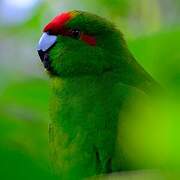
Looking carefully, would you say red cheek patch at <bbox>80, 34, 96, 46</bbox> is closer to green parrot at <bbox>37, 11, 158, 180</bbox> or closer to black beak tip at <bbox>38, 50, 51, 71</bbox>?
green parrot at <bbox>37, 11, 158, 180</bbox>

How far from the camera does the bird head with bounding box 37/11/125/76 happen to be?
74.4 inches

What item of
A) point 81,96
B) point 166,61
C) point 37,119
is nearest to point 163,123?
point 166,61

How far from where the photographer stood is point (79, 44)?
6.29 feet

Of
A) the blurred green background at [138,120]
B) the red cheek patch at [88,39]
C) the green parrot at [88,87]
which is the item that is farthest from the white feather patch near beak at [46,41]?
the blurred green background at [138,120]

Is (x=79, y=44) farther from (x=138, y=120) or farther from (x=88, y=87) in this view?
(x=138, y=120)

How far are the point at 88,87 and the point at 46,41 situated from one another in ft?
0.87

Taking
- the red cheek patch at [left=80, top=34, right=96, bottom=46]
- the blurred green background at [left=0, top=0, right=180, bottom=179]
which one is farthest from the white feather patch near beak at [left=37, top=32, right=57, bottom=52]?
the blurred green background at [left=0, top=0, right=180, bottom=179]

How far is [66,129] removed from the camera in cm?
170

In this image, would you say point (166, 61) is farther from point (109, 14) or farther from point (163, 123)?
point (109, 14)

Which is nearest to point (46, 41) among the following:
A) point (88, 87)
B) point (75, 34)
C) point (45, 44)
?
point (45, 44)

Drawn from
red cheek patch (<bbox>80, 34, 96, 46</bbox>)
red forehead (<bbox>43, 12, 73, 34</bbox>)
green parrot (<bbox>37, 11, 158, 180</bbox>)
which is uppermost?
red forehead (<bbox>43, 12, 73, 34</bbox>)

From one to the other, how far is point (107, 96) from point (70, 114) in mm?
155

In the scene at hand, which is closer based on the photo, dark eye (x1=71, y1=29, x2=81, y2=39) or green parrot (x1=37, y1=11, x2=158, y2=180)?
green parrot (x1=37, y1=11, x2=158, y2=180)

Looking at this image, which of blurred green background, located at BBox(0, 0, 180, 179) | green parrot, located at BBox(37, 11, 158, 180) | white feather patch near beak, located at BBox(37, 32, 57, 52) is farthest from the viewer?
white feather patch near beak, located at BBox(37, 32, 57, 52)
